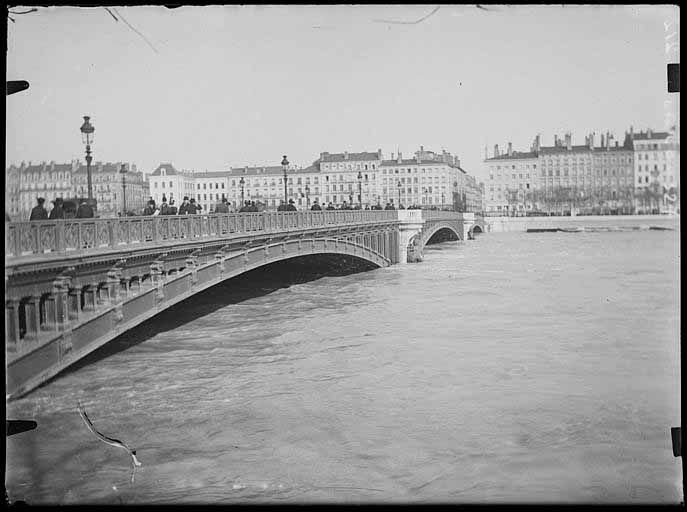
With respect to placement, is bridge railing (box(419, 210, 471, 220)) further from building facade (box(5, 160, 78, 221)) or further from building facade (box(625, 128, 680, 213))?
building facade (box(5, 160, 78, 221))

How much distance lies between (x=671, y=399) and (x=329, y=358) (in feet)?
24.4

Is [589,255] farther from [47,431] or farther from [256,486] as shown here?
[47,431]

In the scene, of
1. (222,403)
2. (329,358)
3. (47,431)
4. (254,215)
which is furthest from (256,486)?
(254,215)

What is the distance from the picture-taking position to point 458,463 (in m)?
8.18

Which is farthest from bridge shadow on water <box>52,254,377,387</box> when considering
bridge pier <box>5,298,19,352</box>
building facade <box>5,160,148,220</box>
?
bridge pier <box>5,298,19,352</box>

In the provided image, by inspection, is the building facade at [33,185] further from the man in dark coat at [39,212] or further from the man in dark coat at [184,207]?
the man in dark coat at [184,207]

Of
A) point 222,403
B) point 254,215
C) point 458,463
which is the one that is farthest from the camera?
point 254,215

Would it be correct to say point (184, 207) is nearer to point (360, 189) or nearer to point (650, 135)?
point (360, 189)

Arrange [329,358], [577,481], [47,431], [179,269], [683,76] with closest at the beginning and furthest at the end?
→ [683,76] → [577,481] → [47,431] → [179,269] → [329,358]

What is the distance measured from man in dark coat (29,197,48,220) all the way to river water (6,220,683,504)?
6.70 ft

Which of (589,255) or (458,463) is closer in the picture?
(458,463)

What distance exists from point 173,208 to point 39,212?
4211mm

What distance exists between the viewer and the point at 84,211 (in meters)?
9.17

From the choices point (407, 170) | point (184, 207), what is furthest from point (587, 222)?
point (184, 207)
